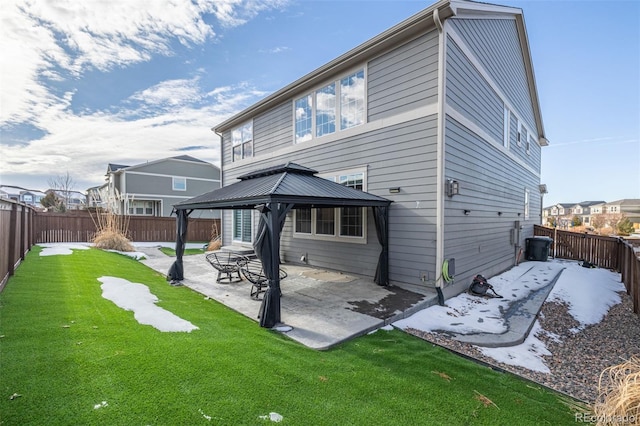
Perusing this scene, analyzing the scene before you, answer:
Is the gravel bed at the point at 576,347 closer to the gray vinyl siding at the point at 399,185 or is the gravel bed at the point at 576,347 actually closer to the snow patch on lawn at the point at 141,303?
the gray vinyl siding at the point at 399,185

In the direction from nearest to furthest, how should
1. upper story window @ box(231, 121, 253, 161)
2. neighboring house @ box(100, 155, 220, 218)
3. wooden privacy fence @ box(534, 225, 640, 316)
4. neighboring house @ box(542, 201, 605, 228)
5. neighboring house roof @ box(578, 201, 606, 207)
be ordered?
1. wooden privacy fence @ box(534, 225, 640, 316)
2. upper story window @ box(231, 121, 253, 161)
3. neighboring house @ box(100, 155, 220, 218)
4. neighboring house @ box(542, 201, 605, 228)
5. neighboring house roof @ box(578, 201, 606, 207)

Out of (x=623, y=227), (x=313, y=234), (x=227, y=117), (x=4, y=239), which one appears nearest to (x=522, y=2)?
(x=313, y=234)

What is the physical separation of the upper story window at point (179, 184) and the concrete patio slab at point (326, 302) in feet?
68.3

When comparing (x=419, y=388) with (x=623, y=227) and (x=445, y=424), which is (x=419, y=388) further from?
(x=623, y=227)

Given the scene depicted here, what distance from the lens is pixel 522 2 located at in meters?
9.73

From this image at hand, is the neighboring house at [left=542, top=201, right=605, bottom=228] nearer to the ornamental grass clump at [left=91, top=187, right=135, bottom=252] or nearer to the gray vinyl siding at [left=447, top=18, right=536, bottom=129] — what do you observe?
the gray vinyl siding at [left=447, top=18, right=536, bottom=129]

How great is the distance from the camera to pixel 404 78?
21.7ft

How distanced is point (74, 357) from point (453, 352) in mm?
4409

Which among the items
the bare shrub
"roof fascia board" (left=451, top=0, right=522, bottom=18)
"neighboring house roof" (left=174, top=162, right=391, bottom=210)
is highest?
"roof fascia board" (left=451, top=0, right=522, bottom=18)

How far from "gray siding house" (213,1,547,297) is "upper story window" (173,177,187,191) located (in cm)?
1858

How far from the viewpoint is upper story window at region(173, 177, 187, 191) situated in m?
26.7

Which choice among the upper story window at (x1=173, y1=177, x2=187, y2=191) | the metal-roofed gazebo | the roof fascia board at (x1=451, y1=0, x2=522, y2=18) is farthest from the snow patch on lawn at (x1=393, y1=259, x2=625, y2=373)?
the upper story window at (x1=173, y1=177, x2=187, y2=191)

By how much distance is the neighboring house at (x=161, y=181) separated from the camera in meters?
24.6

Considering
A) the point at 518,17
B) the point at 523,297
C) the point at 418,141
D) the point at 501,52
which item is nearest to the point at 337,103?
the point at 418,141
